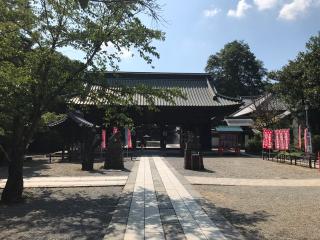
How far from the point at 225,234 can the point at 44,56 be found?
6.77m

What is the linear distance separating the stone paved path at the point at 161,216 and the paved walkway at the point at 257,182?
194cm

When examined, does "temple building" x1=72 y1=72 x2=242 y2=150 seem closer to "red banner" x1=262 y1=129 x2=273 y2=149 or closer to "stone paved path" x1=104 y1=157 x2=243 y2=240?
"red banner" x1=262 y1=129 x2=273 y2=149

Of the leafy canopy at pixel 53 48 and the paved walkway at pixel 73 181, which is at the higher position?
the leafy canopy at pixel 53 48

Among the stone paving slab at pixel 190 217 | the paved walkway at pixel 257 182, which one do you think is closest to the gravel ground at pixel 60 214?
the stone paving slab at pixel 190 217

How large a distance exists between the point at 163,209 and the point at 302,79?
80.0 ft

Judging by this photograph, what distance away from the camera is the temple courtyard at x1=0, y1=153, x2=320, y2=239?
8414 millimetres

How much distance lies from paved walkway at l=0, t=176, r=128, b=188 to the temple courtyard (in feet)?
0.12

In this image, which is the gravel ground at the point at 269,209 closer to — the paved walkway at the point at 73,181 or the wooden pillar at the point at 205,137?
the paved walkway at the point at 73,181

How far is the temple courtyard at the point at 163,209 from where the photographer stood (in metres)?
8.41

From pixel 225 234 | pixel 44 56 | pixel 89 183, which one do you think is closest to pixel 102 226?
pixel 225 234

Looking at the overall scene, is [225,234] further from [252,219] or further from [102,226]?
[102,226]

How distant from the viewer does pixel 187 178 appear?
710 inches

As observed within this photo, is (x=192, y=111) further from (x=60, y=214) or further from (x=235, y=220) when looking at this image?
(x=235, y=220)

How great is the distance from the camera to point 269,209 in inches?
433
